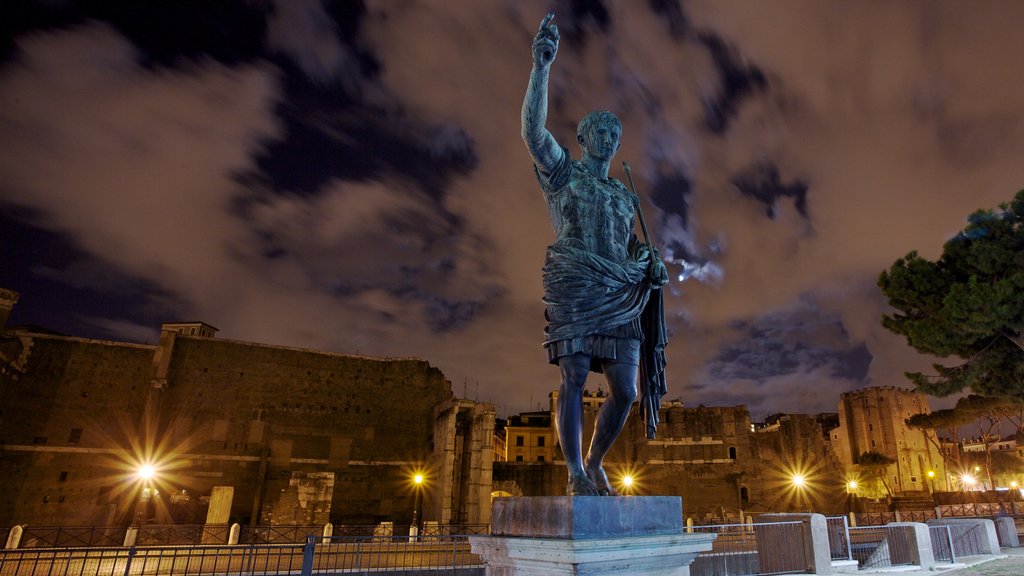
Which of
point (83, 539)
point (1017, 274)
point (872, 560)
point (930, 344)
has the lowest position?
point (83, 539)

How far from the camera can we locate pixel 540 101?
291cm

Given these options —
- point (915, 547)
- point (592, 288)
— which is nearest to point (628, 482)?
point (915, 547)

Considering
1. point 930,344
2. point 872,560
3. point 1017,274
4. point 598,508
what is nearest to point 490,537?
point 598,508

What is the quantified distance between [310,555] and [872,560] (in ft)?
35.4

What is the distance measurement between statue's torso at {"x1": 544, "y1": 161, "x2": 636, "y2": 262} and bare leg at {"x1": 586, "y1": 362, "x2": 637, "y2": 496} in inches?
25.3

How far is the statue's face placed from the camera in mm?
3408

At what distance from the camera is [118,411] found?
2805 centimetres

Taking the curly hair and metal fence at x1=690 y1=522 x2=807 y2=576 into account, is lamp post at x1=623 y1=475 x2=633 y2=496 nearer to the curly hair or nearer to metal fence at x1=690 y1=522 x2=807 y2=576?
metal fence at x1=690 y1=522 x2=807 y2=576

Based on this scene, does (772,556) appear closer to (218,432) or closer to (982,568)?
(982,568)

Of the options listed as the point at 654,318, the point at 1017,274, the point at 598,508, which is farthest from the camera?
the point at 1017,274

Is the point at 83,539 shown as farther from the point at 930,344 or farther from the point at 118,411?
the point at 930,344

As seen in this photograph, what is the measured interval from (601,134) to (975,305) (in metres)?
15.7

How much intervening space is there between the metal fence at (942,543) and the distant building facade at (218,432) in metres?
17.5

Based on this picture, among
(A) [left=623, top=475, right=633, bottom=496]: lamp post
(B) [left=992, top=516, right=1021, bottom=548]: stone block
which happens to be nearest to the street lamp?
(A) [left=623, top=475, right=633, bottom=496]: lamp post
